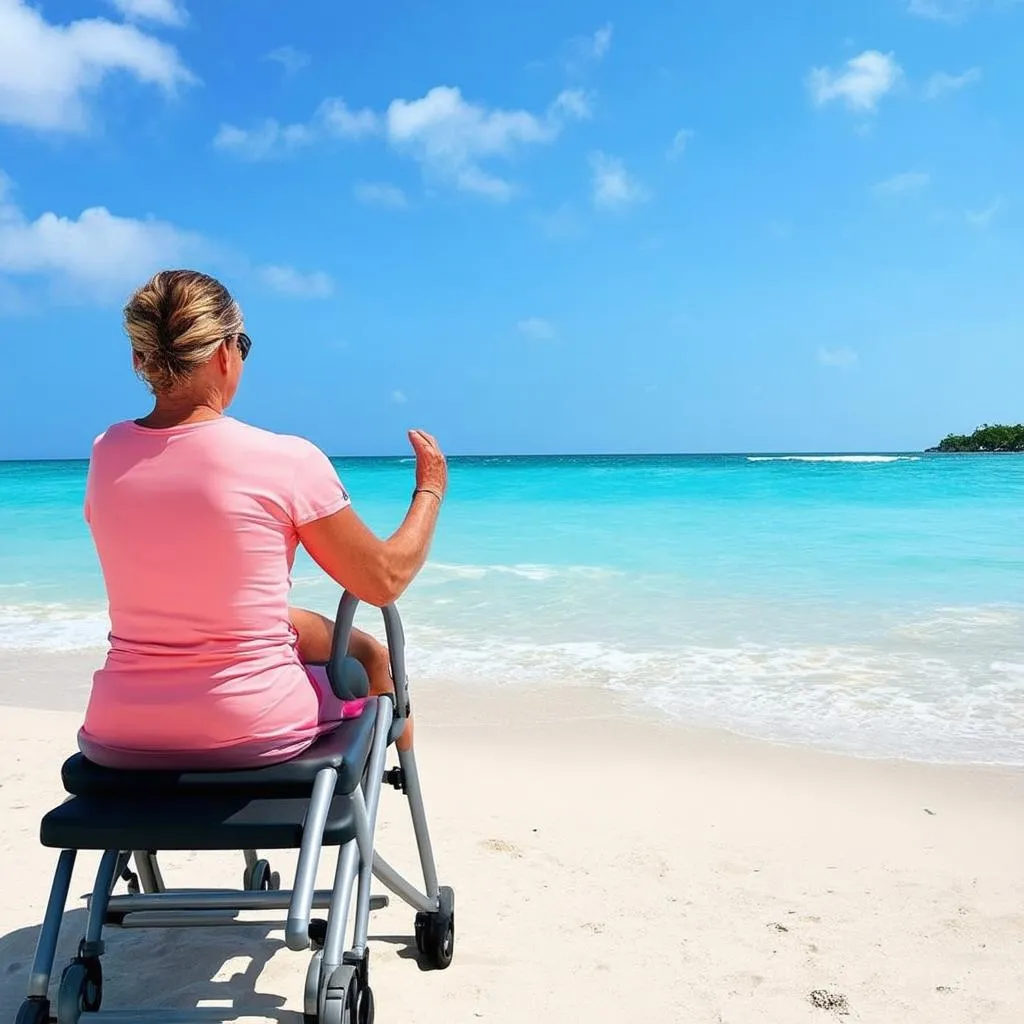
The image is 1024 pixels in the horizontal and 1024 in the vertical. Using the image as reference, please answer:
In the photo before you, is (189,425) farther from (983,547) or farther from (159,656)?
(983,547)

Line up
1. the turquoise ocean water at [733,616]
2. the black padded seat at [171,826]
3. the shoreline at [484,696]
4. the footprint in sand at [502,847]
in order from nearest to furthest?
the black padded seat at [171,826]
the footprint in sand at [502,847]
the shoreline at [484,696]
the turquoise ocean water at [733,616]

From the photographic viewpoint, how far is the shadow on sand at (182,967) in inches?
92.3

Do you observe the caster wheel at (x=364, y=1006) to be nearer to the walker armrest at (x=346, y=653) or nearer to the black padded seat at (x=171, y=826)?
the black padded seat at (x=171, y=826)

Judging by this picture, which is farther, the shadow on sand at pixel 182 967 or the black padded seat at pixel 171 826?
the shadow on sand at pixel 182 967

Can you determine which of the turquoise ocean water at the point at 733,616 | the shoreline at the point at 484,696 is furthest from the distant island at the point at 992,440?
the shoreline at the point at 484,696

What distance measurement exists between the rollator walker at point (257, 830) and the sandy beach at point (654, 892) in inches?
15.1

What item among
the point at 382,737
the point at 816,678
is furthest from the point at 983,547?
the point at 382,737

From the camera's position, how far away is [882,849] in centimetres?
331

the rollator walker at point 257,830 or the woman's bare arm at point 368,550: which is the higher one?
the woman's bare arm at point 368,550

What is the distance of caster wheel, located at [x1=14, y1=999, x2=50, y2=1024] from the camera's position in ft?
5.69

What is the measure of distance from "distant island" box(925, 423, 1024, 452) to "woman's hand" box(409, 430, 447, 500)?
73331mm

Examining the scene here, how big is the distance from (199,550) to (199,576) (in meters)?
0.05

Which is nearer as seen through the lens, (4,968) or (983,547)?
(4,968)

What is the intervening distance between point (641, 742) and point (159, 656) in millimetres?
3145
